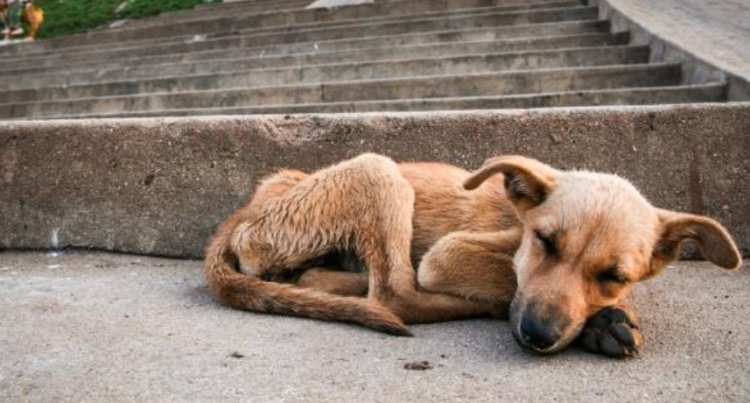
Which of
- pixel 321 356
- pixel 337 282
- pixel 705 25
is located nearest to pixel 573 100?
pixel 705 25

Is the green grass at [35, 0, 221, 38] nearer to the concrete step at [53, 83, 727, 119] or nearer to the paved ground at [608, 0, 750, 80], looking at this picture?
the paved ground at [608, 0, 750, 80]

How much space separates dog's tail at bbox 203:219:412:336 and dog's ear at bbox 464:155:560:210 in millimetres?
822

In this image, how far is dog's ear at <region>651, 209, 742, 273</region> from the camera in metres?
3.85

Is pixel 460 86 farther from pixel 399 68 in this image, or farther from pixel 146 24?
pixel 146 24

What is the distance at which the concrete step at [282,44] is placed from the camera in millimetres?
→ 11086

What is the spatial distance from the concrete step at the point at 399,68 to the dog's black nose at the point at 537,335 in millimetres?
6295

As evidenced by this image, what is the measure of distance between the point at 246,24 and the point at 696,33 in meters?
8.92

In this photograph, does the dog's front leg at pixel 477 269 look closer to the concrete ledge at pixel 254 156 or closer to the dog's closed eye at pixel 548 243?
the dog's closed eye at pixel 548 243

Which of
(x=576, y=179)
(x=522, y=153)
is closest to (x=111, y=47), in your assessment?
(x=522, y=153)

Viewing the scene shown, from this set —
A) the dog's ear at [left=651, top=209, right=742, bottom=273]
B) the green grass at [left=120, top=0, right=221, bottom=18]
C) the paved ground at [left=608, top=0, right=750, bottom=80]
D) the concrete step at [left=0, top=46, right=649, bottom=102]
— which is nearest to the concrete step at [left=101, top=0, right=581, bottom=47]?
the paved ground at [left=608, top=0, right=750, bottom=80]

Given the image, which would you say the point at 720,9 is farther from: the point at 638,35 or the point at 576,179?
the point at 576,179

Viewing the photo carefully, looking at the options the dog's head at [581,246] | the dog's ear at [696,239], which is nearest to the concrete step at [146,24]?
the dog's head at [581,246]

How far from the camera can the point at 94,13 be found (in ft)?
77.4

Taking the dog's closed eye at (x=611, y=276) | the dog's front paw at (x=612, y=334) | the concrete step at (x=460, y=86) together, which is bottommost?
the dog's front paw at (x=612, y=334)
